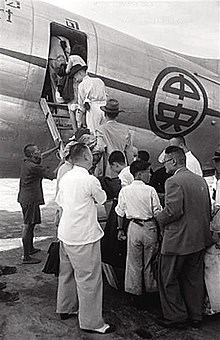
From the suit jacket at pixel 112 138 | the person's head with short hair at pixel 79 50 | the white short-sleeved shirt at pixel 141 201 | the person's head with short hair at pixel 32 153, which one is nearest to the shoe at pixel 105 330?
the white short-sleeved shirt at pixel 141 201

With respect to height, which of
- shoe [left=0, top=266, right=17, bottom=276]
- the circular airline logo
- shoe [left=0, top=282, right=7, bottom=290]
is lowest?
shoe [left=0, top=282, right=7, bottom=290]

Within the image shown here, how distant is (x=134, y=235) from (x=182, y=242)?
0.49m

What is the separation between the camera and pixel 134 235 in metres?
4.37

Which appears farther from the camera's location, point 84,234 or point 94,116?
point 94,116

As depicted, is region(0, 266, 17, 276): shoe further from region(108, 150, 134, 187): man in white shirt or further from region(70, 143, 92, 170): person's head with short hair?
region(70, 143, 92, 170): person's head with short hair

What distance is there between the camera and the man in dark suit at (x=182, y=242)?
411 centimetres

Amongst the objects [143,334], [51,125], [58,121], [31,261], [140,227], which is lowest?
[143,334]

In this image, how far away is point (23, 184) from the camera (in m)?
6.43

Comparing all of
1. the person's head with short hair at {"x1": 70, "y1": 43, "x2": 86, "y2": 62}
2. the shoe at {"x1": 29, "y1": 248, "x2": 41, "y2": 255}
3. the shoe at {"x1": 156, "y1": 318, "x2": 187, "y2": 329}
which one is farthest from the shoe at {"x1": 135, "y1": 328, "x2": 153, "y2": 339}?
the person's head with short hair at {"x1": 70, "y1": 43, "x2": 86, "y2": 62}

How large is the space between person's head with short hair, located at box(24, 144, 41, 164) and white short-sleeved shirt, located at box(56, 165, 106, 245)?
7.36ft

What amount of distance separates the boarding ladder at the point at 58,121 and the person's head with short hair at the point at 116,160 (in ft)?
3.95

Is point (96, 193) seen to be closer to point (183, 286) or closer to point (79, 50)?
point (183, 286)

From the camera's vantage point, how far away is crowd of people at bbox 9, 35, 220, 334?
4.00m

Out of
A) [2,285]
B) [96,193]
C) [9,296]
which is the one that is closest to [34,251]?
[2,285]
